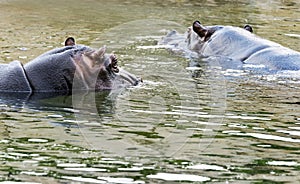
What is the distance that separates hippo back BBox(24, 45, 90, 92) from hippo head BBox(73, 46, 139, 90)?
62mm

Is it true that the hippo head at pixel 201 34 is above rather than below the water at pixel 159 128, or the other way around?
below

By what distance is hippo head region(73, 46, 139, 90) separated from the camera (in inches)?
269

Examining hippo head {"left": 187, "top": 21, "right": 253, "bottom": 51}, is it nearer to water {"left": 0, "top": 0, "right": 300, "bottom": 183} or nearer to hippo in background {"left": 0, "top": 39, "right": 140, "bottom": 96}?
water {"left": 0, "top": 0, "right": 300, "bottom": 183}

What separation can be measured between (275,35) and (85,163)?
8.82 meters

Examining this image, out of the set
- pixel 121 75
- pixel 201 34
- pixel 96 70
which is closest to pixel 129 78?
pixel 121 75

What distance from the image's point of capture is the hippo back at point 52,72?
6672 millimetres

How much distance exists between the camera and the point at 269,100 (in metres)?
6.87

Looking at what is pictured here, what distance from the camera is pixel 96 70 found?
23.0 ft

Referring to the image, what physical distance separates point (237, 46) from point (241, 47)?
Result: 0.10 m

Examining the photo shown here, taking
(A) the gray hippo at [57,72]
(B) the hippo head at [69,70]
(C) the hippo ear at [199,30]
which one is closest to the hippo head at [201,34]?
(C) the hippo ear at [199,30]

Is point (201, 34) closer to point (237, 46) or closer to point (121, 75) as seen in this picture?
point (237, 46)

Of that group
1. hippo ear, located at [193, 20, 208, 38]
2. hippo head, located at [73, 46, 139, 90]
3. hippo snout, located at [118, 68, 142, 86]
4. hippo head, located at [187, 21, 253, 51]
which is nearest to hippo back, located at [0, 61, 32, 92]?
hippo head, located at [73, 46, 139, 90]

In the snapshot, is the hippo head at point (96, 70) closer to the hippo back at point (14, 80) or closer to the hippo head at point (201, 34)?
the hippo back at point (14, 80)

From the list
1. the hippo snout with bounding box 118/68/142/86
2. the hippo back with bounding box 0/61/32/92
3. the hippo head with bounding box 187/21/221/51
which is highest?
the hippo back with bounding box 0/61/32/92
